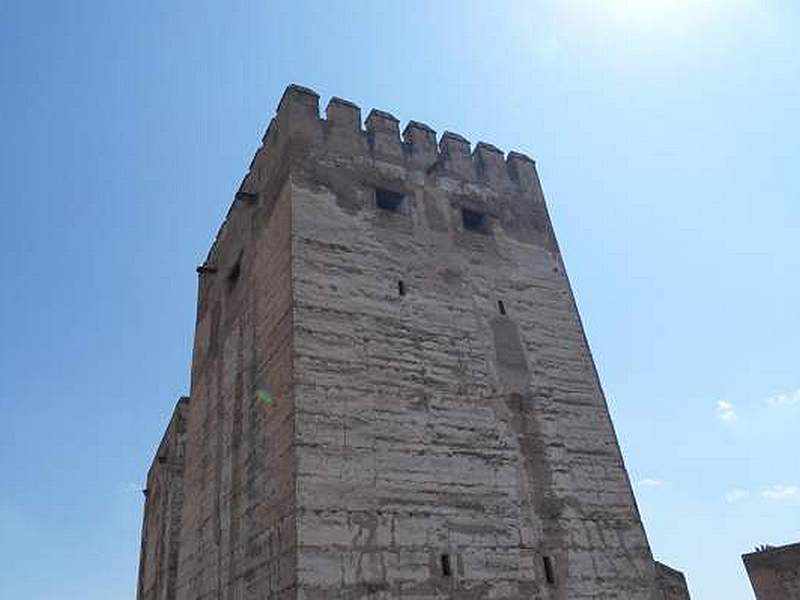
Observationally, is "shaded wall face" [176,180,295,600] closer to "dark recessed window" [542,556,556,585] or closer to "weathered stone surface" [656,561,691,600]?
"dark recessed window" [542,556,556,585]

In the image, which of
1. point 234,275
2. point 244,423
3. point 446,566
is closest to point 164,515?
point 234,275

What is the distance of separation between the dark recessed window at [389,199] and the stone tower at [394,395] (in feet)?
0.09

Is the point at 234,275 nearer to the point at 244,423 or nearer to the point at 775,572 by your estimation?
the point at 244,423

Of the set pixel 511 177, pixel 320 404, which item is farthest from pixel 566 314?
pixel 320 404

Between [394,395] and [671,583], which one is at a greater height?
[394,395]

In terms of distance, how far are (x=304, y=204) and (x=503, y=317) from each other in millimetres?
4051

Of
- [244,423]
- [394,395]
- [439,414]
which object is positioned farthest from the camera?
[244,423]

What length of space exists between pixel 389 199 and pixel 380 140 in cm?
143

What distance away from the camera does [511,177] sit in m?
14.2

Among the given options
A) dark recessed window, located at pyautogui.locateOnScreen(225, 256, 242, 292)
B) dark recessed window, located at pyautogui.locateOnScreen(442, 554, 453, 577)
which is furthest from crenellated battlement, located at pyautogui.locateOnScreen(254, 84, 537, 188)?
dark recessed window, located at pyautogui.locateOnScreen(442, 554, 453, 577)

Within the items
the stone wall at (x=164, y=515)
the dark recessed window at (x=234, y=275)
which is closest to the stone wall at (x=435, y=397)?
the dark recessed window at (x=234, y=275)

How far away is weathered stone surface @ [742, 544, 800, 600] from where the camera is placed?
16.3m

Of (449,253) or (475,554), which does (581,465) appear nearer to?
(475,554)

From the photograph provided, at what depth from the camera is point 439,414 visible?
9531mm
